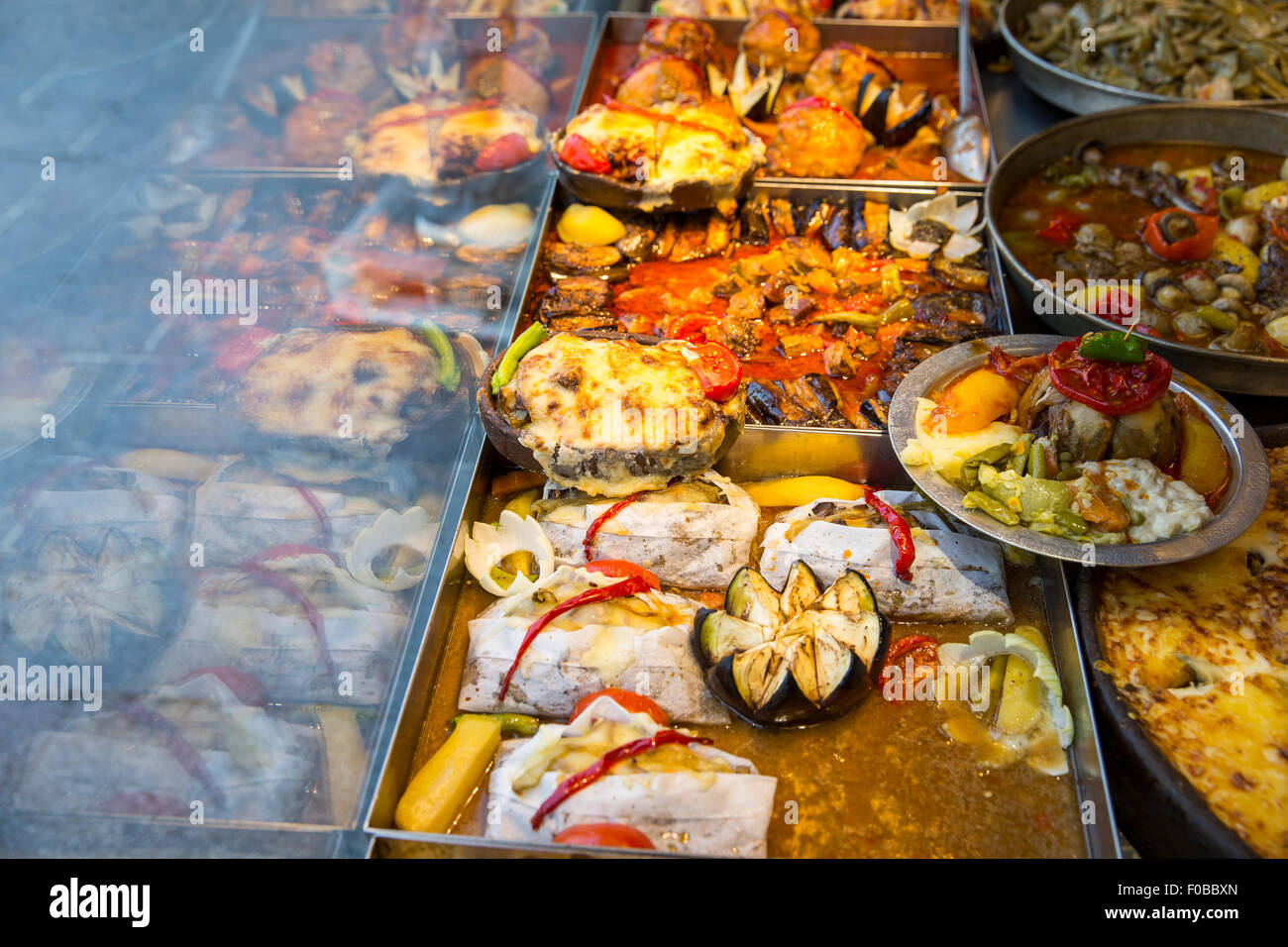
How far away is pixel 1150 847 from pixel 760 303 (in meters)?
2.44

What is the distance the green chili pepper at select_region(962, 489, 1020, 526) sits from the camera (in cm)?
230

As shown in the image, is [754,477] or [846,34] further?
[846,34]

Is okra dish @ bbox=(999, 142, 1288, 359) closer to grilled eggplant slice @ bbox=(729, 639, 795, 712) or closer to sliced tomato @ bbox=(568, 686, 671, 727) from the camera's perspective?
grilled eggplant slice @ bbox=(729, 639, 795, 712)

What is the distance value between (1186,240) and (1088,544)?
2135 millimetres

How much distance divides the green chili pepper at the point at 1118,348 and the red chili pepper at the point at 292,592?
2374 millimetres

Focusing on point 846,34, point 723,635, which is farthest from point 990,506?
point 846,34

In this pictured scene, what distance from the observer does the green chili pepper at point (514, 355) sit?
2.76m

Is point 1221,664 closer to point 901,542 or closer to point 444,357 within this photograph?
point 901,542

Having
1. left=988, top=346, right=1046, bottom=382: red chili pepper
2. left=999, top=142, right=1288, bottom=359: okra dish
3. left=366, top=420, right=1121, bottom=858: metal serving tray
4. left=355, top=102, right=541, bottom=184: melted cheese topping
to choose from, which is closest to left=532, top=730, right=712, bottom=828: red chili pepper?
left=366, top=420, right=1121, bottom=858: metal serving tray

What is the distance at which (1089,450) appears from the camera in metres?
2.43

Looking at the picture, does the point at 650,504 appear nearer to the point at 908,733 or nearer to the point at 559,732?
the point at 559,732
